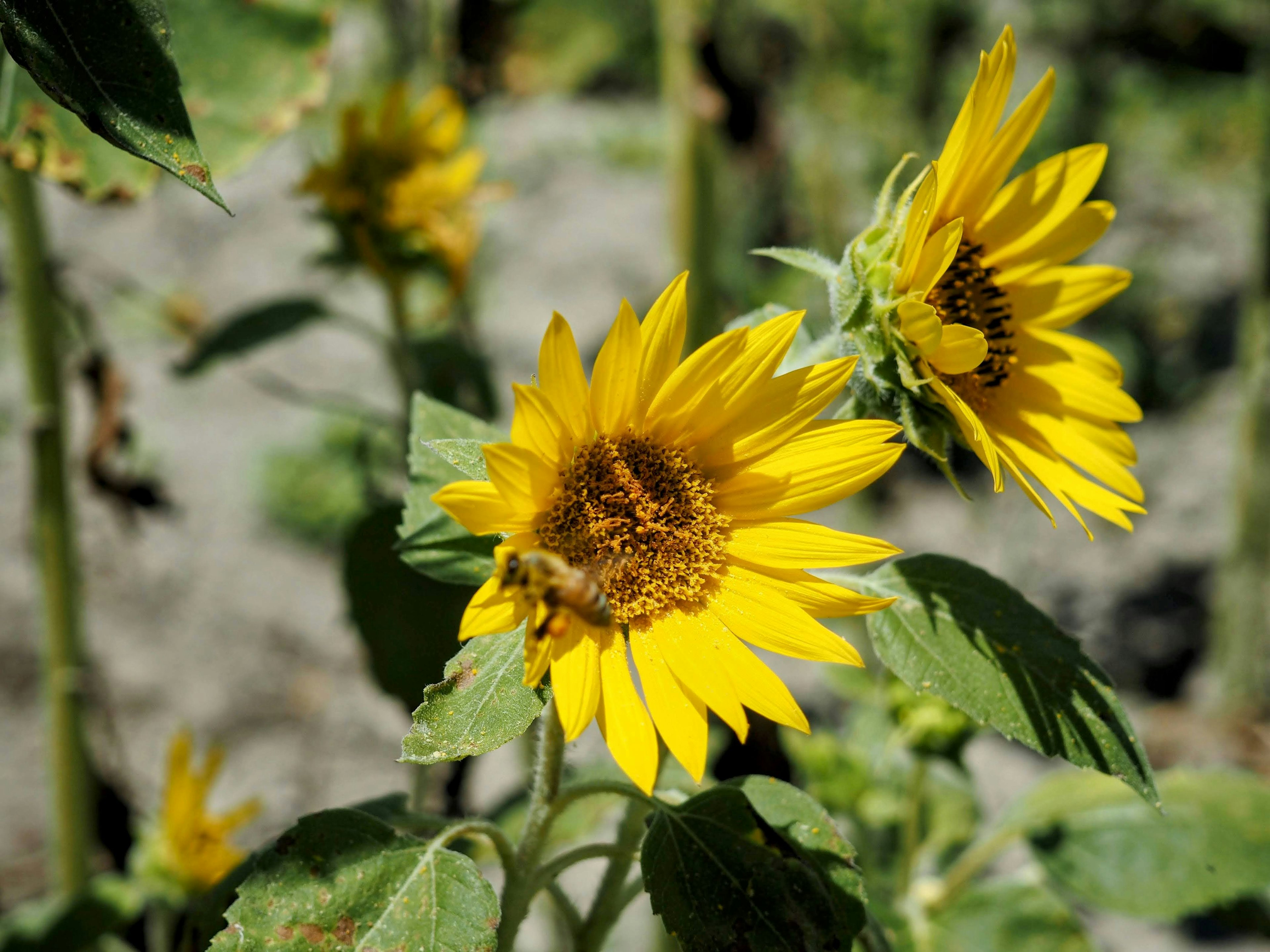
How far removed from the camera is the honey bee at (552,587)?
624mm

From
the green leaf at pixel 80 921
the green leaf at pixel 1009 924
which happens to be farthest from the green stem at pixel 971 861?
the green leaf at pixel 80 921

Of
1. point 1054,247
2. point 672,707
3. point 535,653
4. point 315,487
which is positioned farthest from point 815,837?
point 315,487

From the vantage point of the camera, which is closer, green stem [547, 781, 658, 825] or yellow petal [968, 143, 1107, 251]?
green stem [547, 781, 658, 825]

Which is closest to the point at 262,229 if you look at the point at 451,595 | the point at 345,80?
the point at 345,80

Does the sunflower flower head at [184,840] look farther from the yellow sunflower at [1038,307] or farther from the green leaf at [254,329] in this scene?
the yellow sunflower at [1038,307]

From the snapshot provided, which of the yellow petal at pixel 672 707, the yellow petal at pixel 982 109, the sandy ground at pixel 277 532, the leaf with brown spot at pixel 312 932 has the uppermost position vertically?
the yellow petal at pixel 982 109

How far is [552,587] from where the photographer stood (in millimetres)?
629

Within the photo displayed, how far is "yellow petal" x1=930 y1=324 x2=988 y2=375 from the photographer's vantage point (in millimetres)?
709

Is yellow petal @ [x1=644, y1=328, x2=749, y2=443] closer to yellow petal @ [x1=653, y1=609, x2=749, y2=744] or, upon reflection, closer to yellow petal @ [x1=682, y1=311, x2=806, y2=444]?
yellow petal @ [x1=682, y1=311, x2=806, y2=444]

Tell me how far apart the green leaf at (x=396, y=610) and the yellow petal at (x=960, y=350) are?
58 cm

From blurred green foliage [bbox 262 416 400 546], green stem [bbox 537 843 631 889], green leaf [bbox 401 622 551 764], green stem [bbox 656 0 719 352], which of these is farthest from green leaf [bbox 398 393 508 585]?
blurred green foliage [bbox 262 416 400 546]

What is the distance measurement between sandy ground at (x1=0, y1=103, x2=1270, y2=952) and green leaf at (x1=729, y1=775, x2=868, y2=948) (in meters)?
1.01

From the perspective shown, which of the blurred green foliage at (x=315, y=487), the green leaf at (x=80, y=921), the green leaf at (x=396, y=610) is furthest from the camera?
the blurred green foliage at (x=315, y=487)

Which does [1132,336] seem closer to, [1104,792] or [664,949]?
[1104,792]
